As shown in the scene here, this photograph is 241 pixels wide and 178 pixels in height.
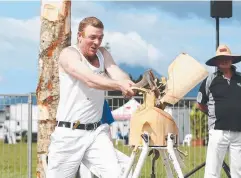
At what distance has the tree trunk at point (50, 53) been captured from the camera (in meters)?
7.92

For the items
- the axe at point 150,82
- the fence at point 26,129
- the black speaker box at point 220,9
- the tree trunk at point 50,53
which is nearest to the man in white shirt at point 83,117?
the axe at point 150,82

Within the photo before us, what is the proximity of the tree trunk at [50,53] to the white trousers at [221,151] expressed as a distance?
2055 millimetres

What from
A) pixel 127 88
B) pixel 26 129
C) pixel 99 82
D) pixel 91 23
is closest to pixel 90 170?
pixel 99 82

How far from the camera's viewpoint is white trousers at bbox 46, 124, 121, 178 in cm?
587

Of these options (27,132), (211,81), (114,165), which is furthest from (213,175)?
(27,132)

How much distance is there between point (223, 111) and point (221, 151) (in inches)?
20.5

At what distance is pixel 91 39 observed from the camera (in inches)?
229

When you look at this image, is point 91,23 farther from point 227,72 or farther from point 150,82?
point 227,72

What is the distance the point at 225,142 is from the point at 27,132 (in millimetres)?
4106

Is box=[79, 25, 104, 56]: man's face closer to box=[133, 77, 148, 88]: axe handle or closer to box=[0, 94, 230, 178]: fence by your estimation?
box=[133, 77, 148, 88]: axe handle

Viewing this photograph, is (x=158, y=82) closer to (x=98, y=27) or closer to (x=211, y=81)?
(x=98, y=27)

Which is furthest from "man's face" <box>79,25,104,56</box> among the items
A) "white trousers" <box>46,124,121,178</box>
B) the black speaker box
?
the black speaker box

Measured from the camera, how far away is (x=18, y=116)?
38.7ft

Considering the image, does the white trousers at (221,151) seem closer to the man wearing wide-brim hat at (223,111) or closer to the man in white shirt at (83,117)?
the man wearing wide-brim hat at (223,111)
